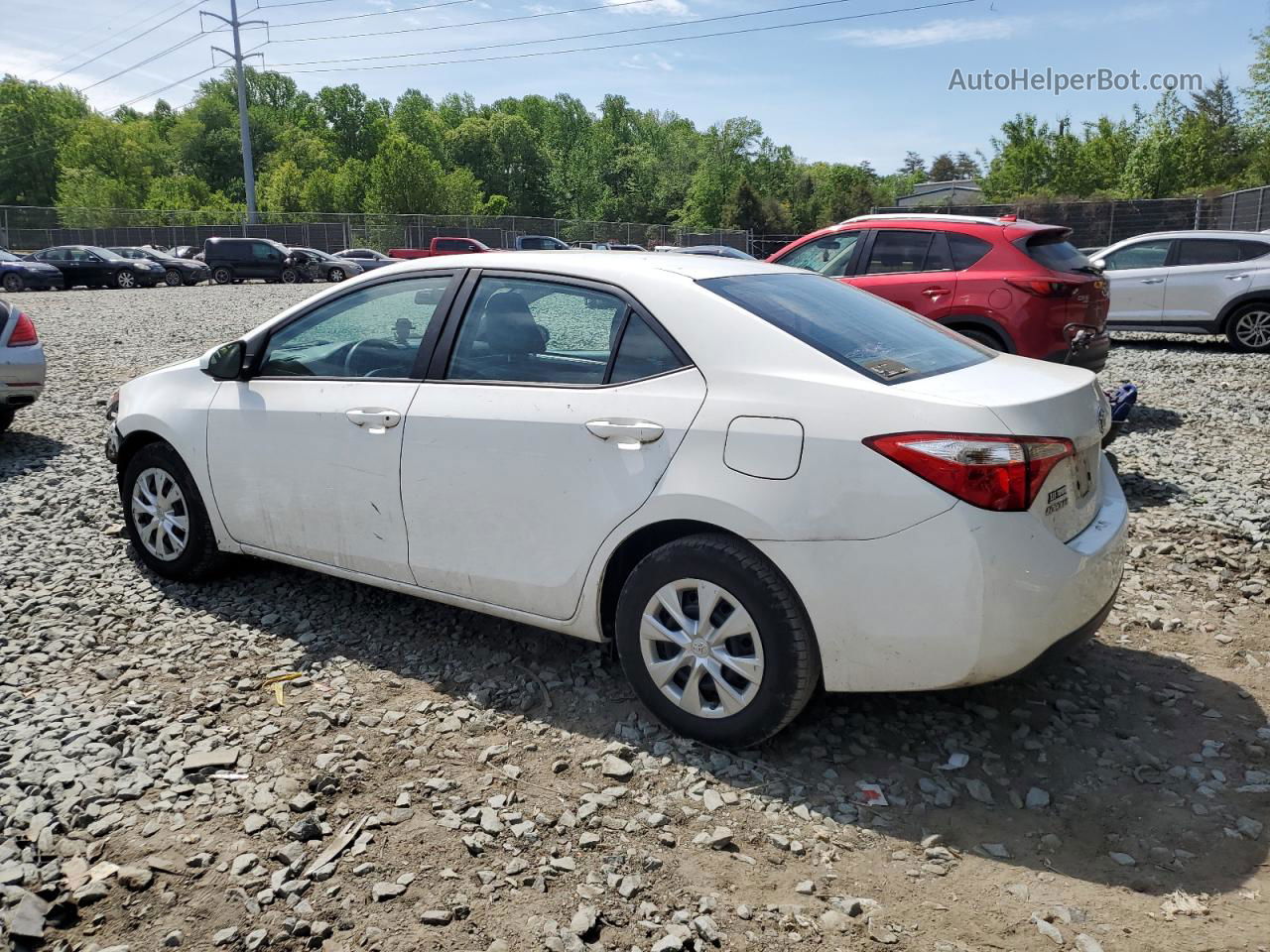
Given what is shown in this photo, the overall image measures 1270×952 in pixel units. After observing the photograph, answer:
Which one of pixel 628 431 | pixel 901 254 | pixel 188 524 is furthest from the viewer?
pixel 901 254

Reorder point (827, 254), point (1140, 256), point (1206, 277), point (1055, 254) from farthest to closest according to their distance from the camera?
point (1140, 256)
point (1206, 277)
point (827, 254)
point (1055, 254)

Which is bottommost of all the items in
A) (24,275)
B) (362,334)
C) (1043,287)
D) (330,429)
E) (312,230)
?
(330,429)

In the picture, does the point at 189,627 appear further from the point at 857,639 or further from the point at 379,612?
the point at 857,639

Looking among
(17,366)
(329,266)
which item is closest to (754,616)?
(17,366)

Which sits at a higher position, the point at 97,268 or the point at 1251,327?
the point at 97,268

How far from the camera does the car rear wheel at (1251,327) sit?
13.3 m

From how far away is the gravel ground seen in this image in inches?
105

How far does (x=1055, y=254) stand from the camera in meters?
8.51

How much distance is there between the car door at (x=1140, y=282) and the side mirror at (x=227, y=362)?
12.8m

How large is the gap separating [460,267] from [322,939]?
8.50 feet

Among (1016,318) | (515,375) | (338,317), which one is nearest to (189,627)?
(338,317)

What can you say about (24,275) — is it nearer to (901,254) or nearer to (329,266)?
(329,266)

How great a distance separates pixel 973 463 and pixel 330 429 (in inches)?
102

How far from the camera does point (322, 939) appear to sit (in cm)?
259
